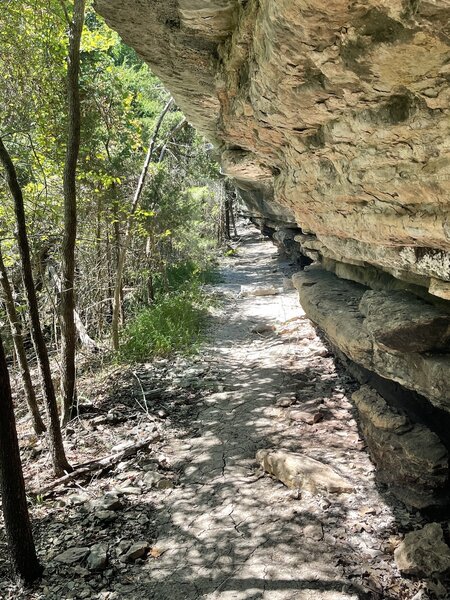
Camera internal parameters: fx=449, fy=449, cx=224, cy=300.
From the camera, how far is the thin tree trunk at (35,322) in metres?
5.16

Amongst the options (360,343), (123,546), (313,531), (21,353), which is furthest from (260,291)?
(123,546)

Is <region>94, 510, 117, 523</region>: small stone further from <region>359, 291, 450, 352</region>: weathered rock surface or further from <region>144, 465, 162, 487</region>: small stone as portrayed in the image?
<region>359, 291, 450, 352</region>: weathered rock surface

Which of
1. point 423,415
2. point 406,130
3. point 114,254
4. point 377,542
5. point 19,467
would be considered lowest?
point 377,542

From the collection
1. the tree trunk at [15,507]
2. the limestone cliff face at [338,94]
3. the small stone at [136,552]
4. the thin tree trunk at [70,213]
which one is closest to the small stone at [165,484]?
the small stone at [136,552]

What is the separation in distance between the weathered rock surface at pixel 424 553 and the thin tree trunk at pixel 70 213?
16.5 feet

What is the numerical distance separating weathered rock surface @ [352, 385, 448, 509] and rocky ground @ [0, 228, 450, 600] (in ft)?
0.59

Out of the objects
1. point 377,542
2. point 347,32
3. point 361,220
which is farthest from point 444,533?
point 347,32

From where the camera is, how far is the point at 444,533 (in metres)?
4.03

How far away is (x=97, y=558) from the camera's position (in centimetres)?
427

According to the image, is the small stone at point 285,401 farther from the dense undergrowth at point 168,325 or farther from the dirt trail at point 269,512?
the dense undergrowth at point 168,325

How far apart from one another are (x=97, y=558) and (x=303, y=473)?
88.7 inches

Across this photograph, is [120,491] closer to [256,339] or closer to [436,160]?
[436,160]

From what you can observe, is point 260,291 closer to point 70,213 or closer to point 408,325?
point 70,213

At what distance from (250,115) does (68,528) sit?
481 cm
